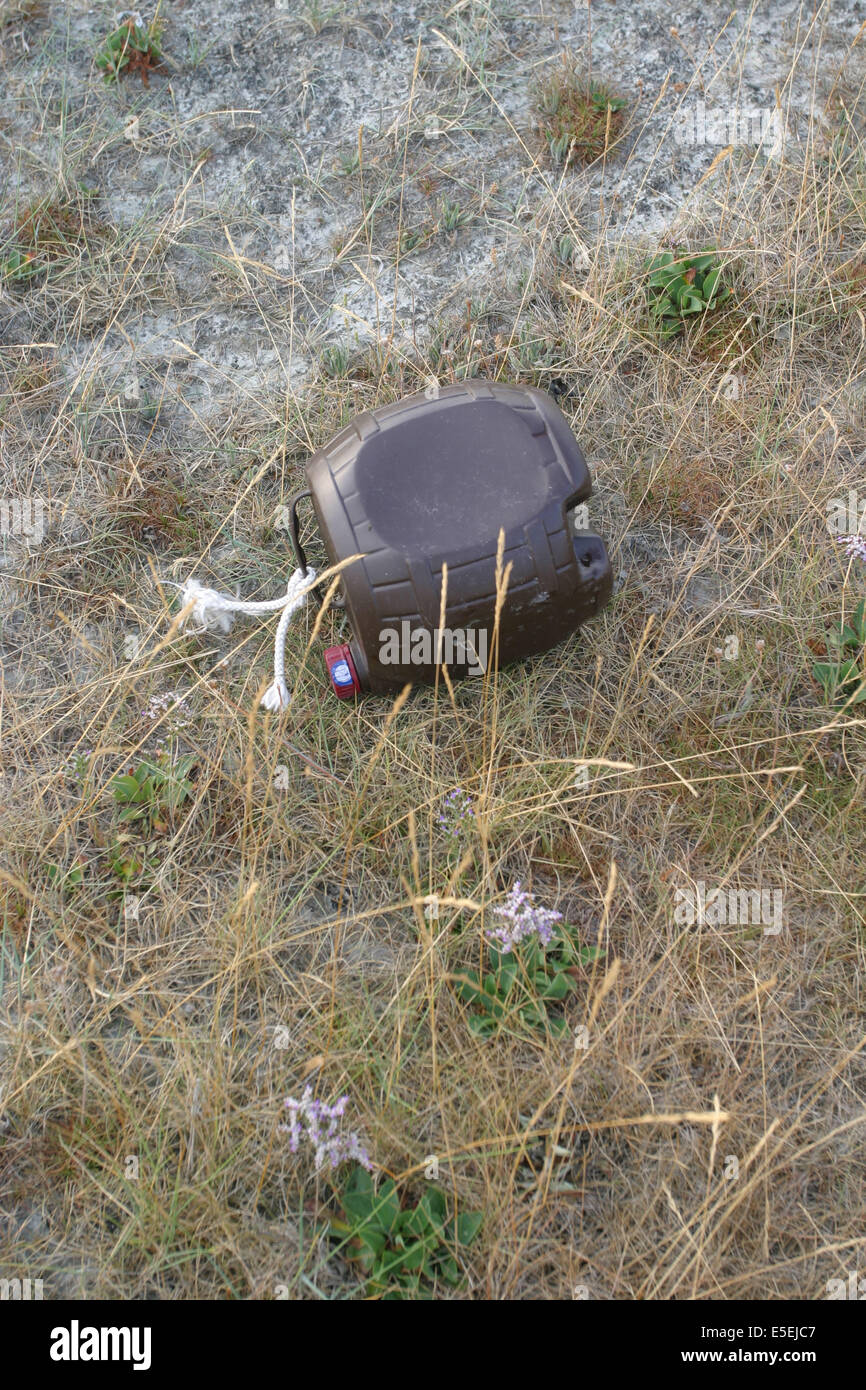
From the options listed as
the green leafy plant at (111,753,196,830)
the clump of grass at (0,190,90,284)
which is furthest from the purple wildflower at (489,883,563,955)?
the clump of grass at (0,190,90,284)

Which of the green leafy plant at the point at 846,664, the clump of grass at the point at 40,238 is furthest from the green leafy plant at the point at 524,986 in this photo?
the clump of grass at the point at 40,238

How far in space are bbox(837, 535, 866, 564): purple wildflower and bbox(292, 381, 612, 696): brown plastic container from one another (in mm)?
Answer: 756

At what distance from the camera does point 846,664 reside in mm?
2297

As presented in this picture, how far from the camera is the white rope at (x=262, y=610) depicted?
89.0 inches

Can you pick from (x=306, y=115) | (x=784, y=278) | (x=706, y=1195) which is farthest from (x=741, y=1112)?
(x=306, y=115)

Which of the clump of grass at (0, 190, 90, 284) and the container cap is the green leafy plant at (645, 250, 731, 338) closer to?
the container cap

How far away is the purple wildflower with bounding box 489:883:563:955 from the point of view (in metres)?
1.98

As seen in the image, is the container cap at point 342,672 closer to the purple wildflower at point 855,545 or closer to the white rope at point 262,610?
the white rope at point 262,610

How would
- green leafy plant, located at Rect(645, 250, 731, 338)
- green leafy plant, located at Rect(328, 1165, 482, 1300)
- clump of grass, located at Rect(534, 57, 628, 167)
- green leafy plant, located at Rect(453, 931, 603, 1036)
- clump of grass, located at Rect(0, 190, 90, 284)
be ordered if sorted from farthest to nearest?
clump of grass, located at Rect(534, 57, 628, 167), clump of grass, located at Rect(0, 190, 90, 284), green leafy plant, located at Rect(645, 250, 731, 338), green leafy plant, located at Rect(453, 931, 603, 1036), green leafy plant, located at Rect(328, 1165, 482, 1300)

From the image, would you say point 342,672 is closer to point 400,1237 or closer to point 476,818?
point 476,818

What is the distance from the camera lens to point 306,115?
318 cm

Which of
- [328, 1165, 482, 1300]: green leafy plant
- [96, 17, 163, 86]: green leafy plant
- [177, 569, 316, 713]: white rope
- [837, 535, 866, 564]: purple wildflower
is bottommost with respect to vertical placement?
[328, 1165, 482, 1300]: green leafy plant

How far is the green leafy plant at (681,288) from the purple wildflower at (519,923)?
1.75m

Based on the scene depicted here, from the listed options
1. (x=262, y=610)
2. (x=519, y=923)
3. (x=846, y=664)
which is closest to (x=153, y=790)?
(x=262, y=610)
